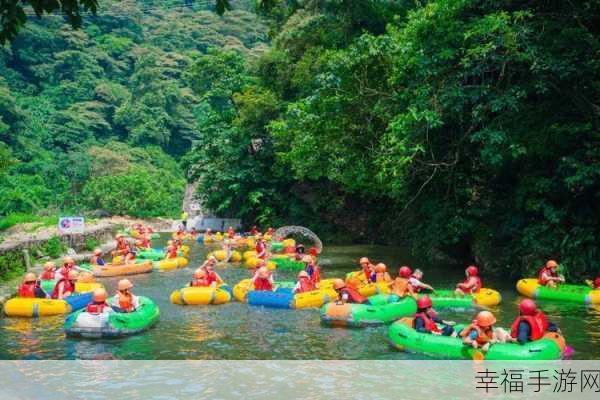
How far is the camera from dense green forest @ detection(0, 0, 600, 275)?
1571 centimetres

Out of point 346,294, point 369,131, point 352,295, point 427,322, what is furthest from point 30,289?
point 369,131

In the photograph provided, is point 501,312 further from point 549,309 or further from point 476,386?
point 476,386

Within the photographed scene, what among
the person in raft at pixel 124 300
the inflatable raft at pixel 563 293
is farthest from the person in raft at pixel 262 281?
the inflatable raft at pixel 563 293

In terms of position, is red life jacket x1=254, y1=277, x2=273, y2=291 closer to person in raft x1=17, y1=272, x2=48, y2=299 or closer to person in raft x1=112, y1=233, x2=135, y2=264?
person in raft x1=17, y1=272, x2=48, y2=299

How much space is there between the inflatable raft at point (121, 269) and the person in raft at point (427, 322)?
12096 millimetres

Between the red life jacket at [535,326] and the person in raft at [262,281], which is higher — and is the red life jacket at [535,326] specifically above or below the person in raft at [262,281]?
above

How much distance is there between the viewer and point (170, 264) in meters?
22.3

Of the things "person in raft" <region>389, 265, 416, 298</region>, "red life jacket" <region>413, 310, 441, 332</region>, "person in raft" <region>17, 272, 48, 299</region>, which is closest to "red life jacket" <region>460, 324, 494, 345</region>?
"red life jacket" <region>413, 310, 441, 332</region>

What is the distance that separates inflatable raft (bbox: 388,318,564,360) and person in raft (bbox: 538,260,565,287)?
5.43 metres

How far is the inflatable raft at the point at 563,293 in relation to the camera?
47.2 ft

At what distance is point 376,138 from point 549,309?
9.41 m

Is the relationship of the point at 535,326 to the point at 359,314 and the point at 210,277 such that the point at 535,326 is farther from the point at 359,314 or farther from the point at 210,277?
the point at 210,277

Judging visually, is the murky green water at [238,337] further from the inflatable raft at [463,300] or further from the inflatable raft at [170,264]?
the inflatable raft at [170,264]

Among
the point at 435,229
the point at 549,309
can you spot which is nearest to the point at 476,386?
the point at 549,309
